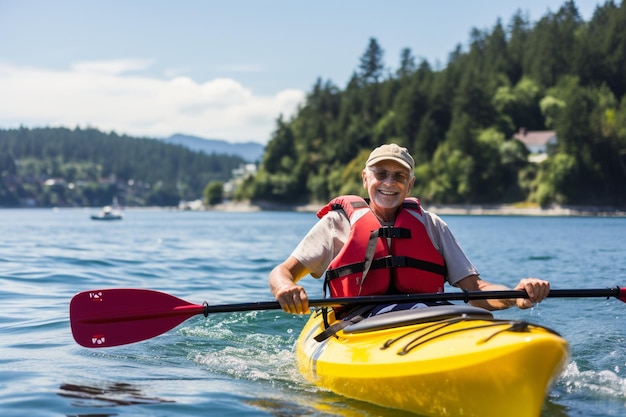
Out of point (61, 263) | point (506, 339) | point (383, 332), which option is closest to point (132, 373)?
point (383, 332)

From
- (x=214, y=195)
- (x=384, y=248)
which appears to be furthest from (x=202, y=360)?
(x=214, y=195)

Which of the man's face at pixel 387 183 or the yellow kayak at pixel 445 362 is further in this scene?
the man's face at pixel 387 183

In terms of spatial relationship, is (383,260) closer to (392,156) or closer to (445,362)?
(392,156)

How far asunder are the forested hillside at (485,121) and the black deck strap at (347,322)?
229 feet

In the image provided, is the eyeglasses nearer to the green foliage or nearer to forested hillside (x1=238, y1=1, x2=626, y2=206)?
forested hillside (x1=238, y1=1, x2=626, y2=206)

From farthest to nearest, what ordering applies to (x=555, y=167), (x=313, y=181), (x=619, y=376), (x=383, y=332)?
(x=313, y=181), (x=555, y=167), (x=619, y=376), (x=383, y=332)

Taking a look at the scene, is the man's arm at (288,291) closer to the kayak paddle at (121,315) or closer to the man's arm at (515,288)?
the kayak paddle at (121,315)

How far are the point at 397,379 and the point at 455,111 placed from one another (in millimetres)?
89866

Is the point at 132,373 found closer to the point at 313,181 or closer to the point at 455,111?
the point at 455,111

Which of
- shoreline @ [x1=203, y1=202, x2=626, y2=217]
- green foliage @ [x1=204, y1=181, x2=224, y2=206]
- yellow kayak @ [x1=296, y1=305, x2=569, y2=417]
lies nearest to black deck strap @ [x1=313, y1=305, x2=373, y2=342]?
yellow kayak @ [x1=296, y1=305, x2=569, y2=417]

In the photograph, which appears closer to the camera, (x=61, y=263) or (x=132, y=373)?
(x=132, y=373)

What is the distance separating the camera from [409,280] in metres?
5.45

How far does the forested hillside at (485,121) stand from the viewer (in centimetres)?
7869

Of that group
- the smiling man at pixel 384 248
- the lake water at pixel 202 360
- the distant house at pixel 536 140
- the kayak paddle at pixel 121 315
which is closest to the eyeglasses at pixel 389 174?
the smiling man at pixel 384 248
